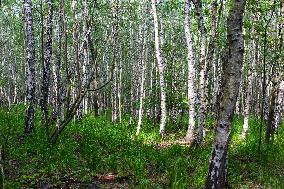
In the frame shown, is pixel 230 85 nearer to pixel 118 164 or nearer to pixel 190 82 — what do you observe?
pixel 118 164

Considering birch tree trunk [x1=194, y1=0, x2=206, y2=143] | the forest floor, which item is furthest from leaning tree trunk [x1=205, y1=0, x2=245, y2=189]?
birch tree trunk [x1=194, y1=0, x2=206, y2=143]

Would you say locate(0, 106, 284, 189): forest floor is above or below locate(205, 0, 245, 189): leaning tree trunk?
below

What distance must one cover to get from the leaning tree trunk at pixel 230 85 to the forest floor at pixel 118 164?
5.32 feet

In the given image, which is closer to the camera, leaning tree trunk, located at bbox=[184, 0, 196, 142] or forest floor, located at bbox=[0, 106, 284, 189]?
forest floor, located at bbox=[0, 106, 284, 189]

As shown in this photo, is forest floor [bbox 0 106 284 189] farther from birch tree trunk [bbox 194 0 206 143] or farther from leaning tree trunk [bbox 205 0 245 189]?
leaning tree trunk [bbox 205 0 245 189]

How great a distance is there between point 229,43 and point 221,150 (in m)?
1.79

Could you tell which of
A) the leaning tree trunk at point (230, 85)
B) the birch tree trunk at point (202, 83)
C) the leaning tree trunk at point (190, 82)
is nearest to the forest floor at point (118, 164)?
the birch tree trunk at point (202, 83)

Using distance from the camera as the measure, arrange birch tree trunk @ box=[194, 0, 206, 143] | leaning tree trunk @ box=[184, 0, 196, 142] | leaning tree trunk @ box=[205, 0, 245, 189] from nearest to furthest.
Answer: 1. leaning tree trunk @ box=[205, 0, 245, 189]
2. birch tree trunk @ box=[194, 0, 206, 143]
3. leaning tree trunk @ box=[184, 0, 196, 142]

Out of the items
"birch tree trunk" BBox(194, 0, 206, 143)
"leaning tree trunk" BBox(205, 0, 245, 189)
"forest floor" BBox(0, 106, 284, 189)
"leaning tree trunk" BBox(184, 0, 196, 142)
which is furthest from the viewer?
"leaning tree trunk" BBox(184, 0, 196, 142)

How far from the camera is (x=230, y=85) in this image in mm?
6094

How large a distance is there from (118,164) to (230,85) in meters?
4.26

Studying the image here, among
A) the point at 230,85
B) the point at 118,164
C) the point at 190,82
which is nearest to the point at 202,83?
the point at 190,82

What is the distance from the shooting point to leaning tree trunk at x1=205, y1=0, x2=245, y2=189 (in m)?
6.04

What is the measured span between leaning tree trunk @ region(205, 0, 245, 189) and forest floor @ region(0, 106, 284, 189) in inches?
63.8
